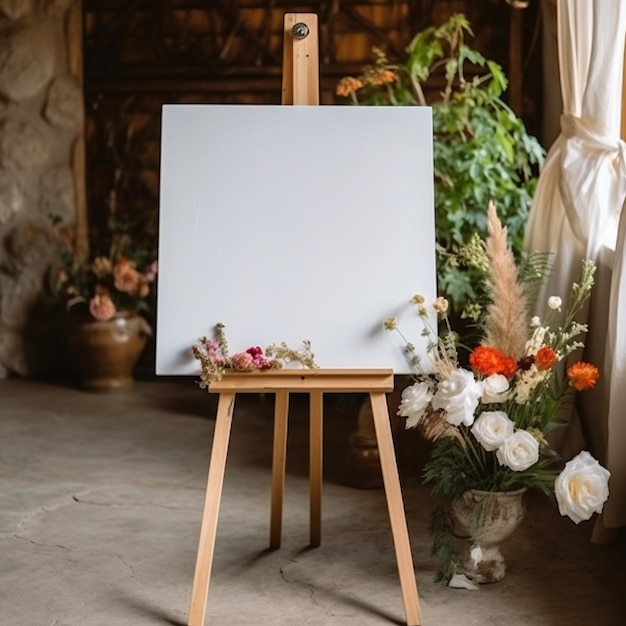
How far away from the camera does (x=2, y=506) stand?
341 cm

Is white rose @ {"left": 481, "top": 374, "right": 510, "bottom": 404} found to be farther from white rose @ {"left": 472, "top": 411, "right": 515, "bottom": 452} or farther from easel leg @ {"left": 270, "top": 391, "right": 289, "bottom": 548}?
easel leg @ {"left": 270, "top": 391, "right": 289, "bottom": 548}

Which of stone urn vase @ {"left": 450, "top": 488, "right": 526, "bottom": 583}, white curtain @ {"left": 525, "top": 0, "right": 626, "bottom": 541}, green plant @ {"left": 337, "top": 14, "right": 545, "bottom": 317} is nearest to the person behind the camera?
stone urn vase @ {"left": 450, "top": 488, "right": 526, "bottom": 583}

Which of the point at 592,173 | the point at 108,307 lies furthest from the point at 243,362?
the point at 108,307

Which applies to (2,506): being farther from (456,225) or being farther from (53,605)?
(456,225)

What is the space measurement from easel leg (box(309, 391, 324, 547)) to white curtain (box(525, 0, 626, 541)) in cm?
89

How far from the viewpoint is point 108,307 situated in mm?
5301

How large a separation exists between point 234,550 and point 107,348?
260cm

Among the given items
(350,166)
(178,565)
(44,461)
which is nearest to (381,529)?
(178,565)

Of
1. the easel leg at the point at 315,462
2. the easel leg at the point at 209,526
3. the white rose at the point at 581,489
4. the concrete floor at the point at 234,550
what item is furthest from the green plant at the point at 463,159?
the easel leg at the point at 209,526

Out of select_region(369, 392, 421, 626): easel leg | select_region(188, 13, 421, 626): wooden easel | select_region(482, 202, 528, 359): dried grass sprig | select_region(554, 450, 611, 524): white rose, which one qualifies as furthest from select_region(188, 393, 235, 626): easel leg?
select_region(554, 450, 611, 524): white rose

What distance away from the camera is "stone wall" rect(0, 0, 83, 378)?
5.71 m

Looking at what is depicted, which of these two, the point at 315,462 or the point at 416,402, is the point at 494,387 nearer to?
the point at 416,402

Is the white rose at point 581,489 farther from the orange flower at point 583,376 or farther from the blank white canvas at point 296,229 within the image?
the blank white canvas at point 296,229

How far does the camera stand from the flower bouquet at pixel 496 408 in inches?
98.1
